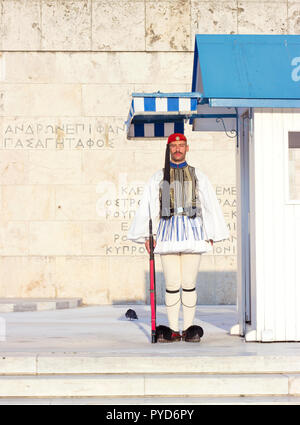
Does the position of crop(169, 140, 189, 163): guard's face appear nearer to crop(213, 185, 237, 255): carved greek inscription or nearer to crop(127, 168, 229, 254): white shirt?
crop(127, 168, 229, 254): white shirt

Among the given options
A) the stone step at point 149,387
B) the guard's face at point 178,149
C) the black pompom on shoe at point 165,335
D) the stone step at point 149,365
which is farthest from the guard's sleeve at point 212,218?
the stone step at point 149,387

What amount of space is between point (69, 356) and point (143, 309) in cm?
677

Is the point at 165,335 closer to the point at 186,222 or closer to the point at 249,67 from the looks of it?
the point at 186,222

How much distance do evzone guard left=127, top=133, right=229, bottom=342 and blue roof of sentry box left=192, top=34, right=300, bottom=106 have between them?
72 cm

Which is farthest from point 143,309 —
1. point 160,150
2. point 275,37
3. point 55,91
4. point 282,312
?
point 275,37

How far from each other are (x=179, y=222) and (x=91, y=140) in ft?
23.0

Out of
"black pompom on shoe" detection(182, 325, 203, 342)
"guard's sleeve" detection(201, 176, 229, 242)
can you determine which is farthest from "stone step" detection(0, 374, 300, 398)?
"guard's sleeve" detection(201, 176, 229, 242)

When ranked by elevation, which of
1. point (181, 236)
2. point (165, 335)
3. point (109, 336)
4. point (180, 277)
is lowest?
point (109, 336)

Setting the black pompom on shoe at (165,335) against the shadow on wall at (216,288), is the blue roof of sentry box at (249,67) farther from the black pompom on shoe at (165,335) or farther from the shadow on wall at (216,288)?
the shadow on wall at (216,288)

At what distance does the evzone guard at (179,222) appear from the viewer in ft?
29.9

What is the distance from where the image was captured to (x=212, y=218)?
9211 millimetres

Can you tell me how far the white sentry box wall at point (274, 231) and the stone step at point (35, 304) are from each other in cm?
595

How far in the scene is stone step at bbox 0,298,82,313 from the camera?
46.6ft

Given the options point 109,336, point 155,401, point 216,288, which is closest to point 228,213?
point 216,288
